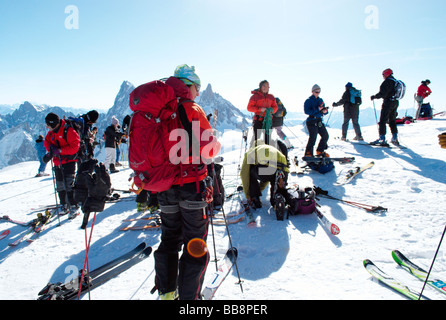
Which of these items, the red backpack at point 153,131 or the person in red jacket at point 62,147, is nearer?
the red backpack at point 153,131

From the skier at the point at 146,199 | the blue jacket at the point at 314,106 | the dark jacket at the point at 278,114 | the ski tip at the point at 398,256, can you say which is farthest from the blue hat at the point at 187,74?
the dark jacket at the point at 278,114

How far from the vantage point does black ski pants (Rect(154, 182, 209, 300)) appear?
2.32 meters

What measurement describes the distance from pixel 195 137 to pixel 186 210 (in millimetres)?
801

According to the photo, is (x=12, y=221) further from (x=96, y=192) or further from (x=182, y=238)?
(x=182, y=238)

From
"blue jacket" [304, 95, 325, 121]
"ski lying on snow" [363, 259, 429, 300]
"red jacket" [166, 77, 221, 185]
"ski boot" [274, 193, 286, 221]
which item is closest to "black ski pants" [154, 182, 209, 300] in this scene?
"red jacket" [166, 77, 221, 185]

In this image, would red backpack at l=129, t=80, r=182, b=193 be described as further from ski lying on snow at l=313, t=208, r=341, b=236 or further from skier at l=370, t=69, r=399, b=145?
skier at l=370, t=69, r=399, b=145

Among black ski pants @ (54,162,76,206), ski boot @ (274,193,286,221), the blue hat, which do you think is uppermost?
the blue hat

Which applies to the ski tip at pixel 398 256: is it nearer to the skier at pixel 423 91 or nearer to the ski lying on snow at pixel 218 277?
the ski lying on snow at pixel 218 277

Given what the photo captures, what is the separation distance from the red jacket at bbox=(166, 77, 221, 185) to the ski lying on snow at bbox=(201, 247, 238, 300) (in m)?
1.39

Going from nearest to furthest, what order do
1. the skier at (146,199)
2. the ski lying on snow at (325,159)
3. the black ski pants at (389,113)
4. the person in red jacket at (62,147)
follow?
1. the skier at (146,199)
2. the person in red jacket at (62,147)
3. the ski lying on snow at (325,159)
4. the black ski pants at (389,113)

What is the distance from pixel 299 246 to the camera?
374 cm

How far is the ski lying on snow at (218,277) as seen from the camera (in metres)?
2.73

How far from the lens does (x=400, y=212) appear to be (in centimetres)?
451
